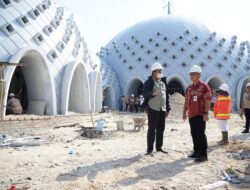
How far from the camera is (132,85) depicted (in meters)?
33.2

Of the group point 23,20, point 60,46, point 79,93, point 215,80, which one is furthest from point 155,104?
point 215,80

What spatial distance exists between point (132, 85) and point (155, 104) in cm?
2815

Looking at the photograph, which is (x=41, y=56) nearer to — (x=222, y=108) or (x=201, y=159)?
(x=222, y=108)

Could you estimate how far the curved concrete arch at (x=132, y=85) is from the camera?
106 feet

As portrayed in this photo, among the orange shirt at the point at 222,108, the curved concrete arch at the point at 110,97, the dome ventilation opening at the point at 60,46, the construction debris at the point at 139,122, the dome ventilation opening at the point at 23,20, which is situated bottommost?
the construction debris at the point at 139,122

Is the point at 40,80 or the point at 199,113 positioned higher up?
the point at 40,80

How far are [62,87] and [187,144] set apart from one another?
1152 centimetres

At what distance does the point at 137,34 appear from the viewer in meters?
34.1

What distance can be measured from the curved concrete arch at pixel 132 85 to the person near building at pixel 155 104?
26.5m

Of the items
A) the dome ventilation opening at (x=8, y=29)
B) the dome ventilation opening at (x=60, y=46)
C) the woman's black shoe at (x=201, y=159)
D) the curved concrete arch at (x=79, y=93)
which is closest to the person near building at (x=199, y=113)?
the woman's black shoe at (x=201, y=159)

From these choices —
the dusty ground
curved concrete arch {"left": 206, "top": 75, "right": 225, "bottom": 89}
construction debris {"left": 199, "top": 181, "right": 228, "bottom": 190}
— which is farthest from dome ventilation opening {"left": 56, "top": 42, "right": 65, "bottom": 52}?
curved concrete arch {"left": 206, "top": 75, "right": 225, "bottom": 89}

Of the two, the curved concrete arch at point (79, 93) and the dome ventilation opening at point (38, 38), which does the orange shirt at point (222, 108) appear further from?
the curved concrete arch at point (79, 93)

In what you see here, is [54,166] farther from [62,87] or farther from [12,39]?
[62,87]

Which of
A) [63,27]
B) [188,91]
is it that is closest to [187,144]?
[188,91]
